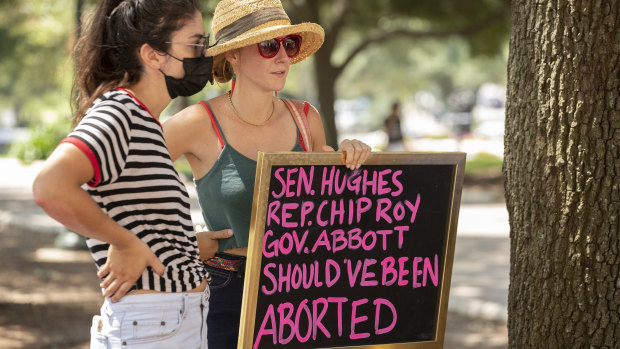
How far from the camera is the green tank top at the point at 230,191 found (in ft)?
9.48

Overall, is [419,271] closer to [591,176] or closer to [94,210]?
[591,176]

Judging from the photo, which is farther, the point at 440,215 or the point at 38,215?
the point at 38,215

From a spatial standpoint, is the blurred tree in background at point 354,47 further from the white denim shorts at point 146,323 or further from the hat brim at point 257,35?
the white denim shorts at point 146,323

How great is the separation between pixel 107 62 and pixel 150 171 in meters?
0.40

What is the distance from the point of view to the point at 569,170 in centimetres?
316

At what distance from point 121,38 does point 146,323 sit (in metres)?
0.83

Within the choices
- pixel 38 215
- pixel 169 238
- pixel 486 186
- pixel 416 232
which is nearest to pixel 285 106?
pixel 416 232

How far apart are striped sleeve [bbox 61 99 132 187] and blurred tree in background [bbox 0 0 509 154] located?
0.66 meters

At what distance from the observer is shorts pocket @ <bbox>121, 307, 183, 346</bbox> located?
232cm

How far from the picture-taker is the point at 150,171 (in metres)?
2.31

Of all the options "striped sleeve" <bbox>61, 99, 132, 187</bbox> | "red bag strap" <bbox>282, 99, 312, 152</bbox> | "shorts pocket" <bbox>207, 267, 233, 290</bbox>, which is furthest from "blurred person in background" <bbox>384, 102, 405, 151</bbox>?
"striped sleeve" <bbox>61, 99, 132, 187</bbox>

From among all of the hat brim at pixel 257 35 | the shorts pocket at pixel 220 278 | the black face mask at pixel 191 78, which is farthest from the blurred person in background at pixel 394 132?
the black face mask at pixel 191 78

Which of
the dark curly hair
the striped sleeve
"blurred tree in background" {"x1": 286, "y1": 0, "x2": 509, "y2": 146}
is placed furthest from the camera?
"blurred tree in background" {"x1": 286, "y1": 0, "x2": 509, "y2": 146}

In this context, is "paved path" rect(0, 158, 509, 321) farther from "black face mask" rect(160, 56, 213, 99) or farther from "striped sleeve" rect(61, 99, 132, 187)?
"striped sleeve" rect(61, 99, 132, 187)
